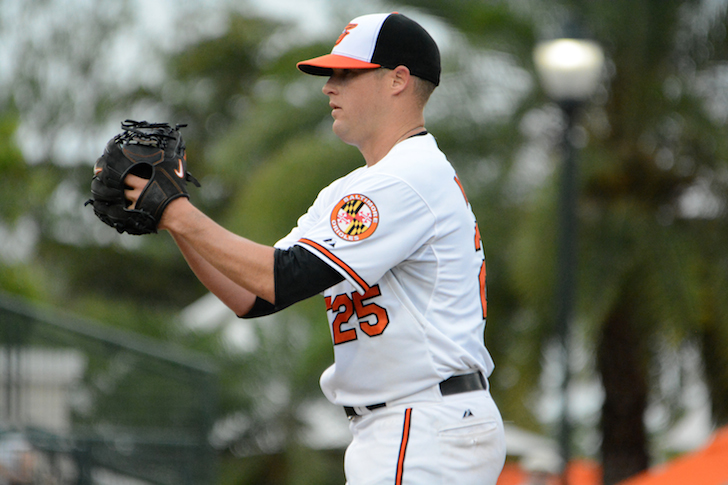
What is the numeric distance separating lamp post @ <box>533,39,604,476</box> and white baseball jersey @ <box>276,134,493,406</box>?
4.60 meters

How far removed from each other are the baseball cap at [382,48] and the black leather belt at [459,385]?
0.93m

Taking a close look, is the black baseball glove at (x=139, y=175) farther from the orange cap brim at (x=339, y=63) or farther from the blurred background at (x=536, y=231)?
the blurred background at (x=536, y=231)

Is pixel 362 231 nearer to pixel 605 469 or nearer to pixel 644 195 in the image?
pixel 644 195

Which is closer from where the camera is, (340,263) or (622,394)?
(340,263)

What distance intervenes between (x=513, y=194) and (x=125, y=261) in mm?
15603

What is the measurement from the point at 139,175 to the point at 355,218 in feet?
1.99

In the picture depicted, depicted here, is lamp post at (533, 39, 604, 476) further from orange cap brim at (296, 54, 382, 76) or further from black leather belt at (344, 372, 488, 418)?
orange cap brim at (296, 54, 382, 76)

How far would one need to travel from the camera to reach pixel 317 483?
1155cm

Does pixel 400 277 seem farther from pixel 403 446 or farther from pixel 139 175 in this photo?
pixel 139 175

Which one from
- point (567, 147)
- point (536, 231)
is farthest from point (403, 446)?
point (536, 231)

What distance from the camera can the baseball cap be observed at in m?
2.52

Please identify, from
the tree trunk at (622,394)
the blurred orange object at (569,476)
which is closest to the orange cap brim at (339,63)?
the blurred orange object at (569,476)

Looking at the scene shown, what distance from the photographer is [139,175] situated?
229 centimetres

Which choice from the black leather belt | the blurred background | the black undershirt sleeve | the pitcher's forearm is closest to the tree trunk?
the blurred background
